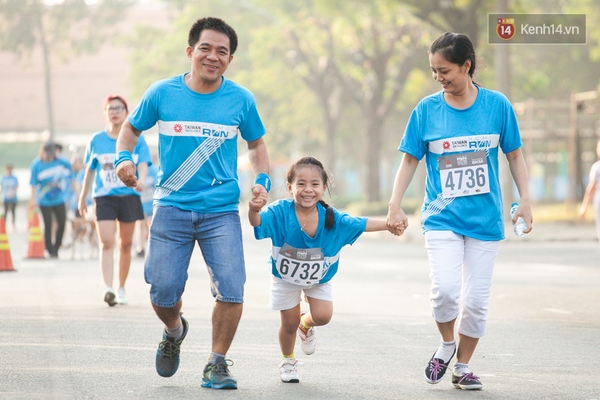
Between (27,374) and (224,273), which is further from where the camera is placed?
(27,374)

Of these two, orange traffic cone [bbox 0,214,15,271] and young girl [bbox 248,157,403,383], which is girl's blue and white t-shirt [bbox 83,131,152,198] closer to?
young girl [bbox 248,157,403,383]

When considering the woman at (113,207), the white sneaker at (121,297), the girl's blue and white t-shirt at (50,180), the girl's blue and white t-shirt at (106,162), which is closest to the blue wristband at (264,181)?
the woman at (113,207)

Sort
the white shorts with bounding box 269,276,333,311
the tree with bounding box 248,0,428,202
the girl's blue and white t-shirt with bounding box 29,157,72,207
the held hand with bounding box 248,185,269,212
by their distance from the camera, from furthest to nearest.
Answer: the tree with bounding box 248,0,428,202
the girl's blue and white t-shirt with bounding box 29,157,72,207
the white shorts with bounding box 269,276,333,311
the held hand with bounding box 248,185,269,212

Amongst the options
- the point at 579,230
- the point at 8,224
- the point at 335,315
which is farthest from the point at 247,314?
the point at 8,224

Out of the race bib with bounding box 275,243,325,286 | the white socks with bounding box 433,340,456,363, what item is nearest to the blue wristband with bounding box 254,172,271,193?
the race bib with bounding box 275,243,325,286

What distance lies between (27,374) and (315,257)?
183 centimetres

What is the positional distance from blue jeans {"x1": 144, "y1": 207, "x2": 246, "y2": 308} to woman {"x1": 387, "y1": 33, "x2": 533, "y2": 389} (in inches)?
35.3

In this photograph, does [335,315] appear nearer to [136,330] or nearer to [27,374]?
[136,330]

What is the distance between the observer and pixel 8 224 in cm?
3691

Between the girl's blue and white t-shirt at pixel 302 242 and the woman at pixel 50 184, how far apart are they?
12474 millimetres

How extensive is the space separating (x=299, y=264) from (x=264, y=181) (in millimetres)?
645

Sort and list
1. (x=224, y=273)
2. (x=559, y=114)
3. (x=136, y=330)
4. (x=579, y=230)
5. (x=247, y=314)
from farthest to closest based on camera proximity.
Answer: (x=559, y=114) < (x=579, y=230) < (x=247, y=314) < (x=136, y=330) < (x=224, y=273)

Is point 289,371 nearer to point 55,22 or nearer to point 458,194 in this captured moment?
point 458,194

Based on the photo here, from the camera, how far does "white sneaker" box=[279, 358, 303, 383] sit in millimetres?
7090
